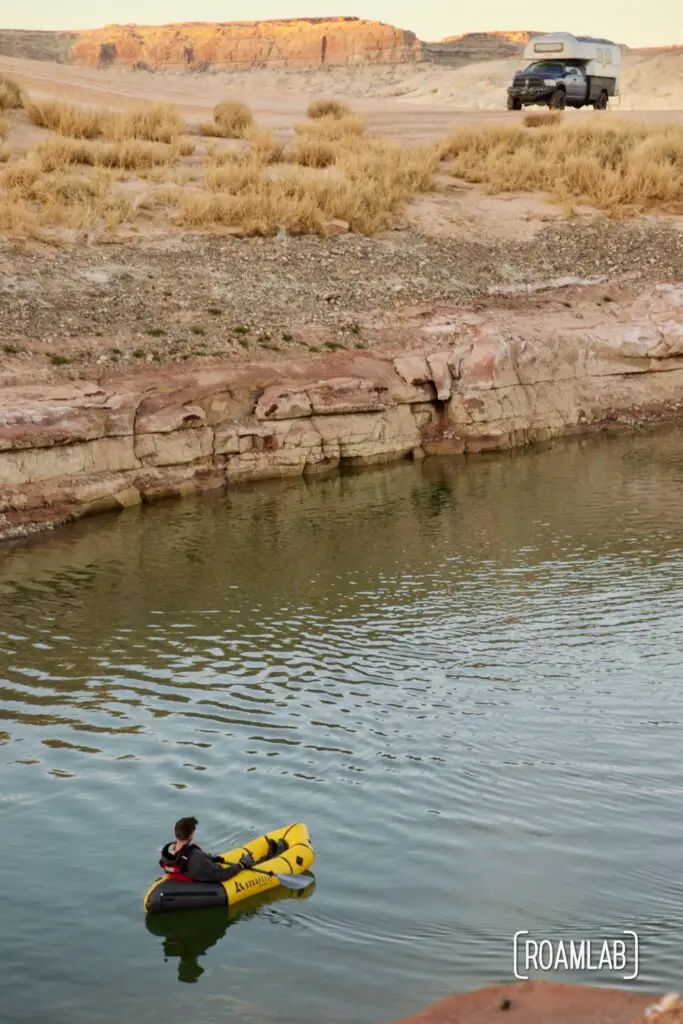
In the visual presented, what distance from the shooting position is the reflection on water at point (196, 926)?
8.85 m

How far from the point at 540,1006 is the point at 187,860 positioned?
9.79ft

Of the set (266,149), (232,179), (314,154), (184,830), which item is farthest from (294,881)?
(266,149)

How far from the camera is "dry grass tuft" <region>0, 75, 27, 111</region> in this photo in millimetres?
35531

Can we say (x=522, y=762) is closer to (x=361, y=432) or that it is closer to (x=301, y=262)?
(x=361, y=432)

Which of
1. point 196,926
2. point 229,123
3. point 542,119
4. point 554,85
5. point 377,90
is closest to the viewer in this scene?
point 196,926

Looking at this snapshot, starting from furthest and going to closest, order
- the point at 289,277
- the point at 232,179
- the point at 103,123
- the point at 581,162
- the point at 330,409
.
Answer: the point at 103,123 → the point at 581,162 → the point at 232,179 → the point at 289,277 → the point at 330,409

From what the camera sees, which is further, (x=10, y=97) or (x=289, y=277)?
(x=10, y=97)

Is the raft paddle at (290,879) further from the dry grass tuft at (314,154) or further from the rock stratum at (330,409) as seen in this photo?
the dry grass tuft at (314,154)

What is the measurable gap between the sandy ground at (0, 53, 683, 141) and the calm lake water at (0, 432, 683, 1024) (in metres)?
24.0

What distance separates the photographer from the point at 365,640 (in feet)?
48.0

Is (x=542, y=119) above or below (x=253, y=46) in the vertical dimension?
below

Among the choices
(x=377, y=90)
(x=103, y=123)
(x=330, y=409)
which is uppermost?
(x=377, y=90)

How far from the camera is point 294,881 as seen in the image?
952cm

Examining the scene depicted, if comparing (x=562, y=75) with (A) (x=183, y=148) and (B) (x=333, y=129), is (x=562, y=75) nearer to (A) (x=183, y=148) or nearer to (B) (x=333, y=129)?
(B) (x=333, y=129)
